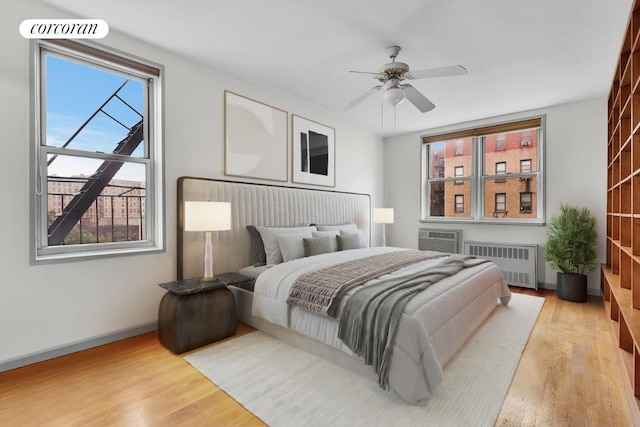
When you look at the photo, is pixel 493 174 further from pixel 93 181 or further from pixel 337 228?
pixel 93 181

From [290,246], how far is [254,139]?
4.69 feet

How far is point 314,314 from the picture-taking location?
7.71ft

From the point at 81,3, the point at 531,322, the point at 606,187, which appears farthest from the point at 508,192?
the point at 81,3

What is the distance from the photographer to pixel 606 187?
4043mm

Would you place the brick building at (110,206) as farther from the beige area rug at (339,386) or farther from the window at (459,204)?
the window at (459,204)

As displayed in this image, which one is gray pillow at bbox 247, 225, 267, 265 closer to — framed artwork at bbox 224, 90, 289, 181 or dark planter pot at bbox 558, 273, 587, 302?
framed artwork at bbox 224, 90, 289, 181

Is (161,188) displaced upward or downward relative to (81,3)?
downward

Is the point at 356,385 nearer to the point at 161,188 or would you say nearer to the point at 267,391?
the point at 267,391

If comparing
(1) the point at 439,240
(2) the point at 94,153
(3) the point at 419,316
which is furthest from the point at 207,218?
(1) the point at 439,240

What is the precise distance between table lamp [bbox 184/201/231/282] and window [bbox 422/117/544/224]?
13.5 feet

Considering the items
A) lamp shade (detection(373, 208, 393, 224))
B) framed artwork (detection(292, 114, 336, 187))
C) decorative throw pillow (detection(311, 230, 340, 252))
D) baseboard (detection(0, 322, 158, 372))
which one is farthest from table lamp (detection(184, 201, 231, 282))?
lamp shade (detection(373, 208, 393, 224))

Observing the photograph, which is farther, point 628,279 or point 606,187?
point 606,187

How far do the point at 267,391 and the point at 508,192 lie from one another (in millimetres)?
4775

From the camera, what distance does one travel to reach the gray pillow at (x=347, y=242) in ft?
13.2
